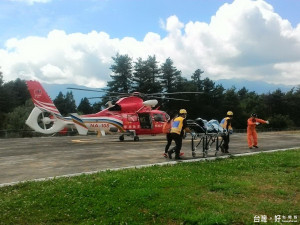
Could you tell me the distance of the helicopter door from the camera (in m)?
24.8

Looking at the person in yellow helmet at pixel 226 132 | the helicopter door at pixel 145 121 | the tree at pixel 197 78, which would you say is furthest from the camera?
the tree at pixel 197 78

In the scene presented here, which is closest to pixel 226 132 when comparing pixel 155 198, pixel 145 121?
pixel 155 198

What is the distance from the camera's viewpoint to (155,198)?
6.73 metres

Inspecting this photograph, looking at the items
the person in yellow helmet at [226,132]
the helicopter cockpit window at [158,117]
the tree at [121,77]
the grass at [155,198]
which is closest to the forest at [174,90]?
the tree at [121,77]

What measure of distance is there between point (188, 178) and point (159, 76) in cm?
6264

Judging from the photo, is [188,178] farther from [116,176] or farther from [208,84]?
[208,84]

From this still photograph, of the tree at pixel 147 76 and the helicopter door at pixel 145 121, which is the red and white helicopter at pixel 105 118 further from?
the tree at pixel 147 76

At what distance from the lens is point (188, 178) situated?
8359mm

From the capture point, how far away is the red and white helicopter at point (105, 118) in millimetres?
23516

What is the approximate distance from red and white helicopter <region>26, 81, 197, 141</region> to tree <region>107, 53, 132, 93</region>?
43019mm

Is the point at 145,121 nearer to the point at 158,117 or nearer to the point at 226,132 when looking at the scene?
the point at 158,117

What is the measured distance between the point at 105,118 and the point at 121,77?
148ft

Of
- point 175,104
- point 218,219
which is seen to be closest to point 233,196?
point 218,219

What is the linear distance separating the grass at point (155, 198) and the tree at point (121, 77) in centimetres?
5945
